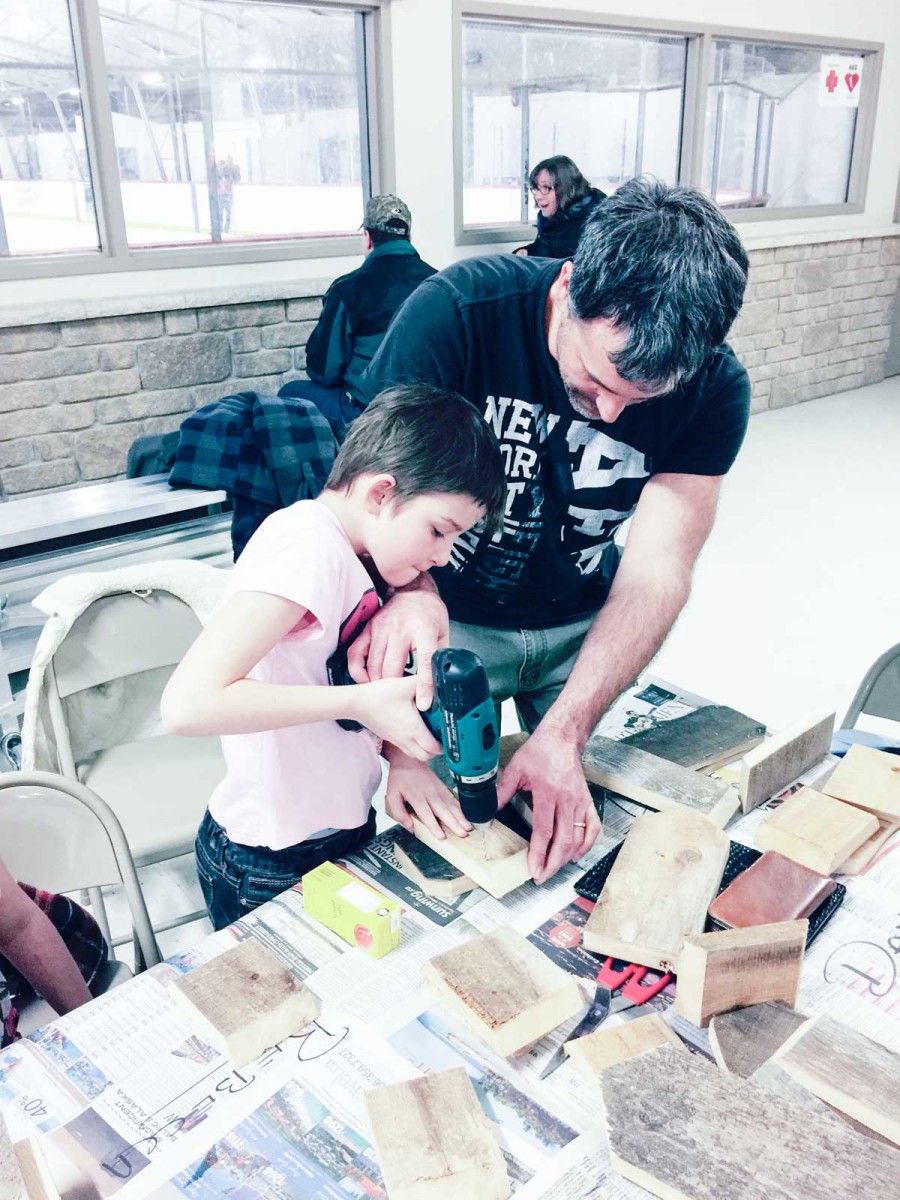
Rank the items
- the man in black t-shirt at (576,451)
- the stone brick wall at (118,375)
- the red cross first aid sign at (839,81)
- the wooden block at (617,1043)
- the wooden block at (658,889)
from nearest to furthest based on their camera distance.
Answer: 1. the wooden block at (617,1043)
2. the wooden block at (658,889)
3. the man in black t-shirt at (576,451)
4. the stone brick wall at (118,375)
5. the red cross first aid sign at (839,81)

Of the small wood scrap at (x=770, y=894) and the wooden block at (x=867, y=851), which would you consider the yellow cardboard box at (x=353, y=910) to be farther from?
the wooden block at (x=867, y=851)

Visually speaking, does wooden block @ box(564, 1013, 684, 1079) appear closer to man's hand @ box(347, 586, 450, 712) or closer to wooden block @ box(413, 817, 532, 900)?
wooden block @ box(413, 817, 532, 900)

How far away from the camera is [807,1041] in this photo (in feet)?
2.89

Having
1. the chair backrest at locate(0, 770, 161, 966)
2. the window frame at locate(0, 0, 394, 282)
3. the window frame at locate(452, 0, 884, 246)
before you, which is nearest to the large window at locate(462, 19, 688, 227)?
the window frame at locate(452, 0, 884, 246)

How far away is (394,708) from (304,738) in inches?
8.2

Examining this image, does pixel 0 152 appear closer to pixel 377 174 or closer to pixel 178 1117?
pixel 377 174

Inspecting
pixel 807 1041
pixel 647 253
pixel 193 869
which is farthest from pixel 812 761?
pixel 193 869

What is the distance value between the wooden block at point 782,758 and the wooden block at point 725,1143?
510 mm

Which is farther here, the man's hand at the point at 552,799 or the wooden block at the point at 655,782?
the wooden block at the point at 655,782

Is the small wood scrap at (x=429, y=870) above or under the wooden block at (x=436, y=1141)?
under

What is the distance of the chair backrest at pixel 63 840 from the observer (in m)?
1.37

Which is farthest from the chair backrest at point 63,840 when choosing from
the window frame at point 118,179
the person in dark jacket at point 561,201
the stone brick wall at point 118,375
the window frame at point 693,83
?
the window frame at point 693,83

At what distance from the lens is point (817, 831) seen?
3.86 ft

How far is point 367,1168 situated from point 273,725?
456mm
